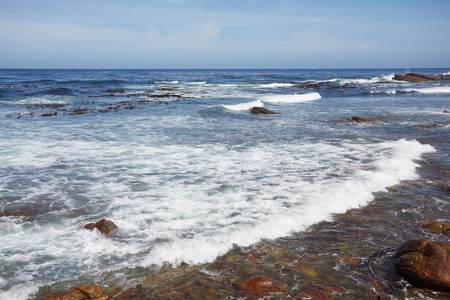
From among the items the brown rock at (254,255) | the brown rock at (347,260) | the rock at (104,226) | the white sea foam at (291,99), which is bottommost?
the brown rock at (254,255)

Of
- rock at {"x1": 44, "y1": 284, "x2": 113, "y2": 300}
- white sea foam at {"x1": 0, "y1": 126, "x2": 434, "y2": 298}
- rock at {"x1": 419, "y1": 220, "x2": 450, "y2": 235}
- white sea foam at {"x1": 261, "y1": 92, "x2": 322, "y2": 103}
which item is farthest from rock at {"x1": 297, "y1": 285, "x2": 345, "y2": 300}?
white sea foam at {"x1": 261, "y1": 92, "x2": 322, "y2": 103}

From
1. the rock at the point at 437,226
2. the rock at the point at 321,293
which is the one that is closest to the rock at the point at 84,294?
the rock at the point at 321,293

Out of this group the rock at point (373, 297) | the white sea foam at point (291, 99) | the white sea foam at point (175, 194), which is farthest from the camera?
the white sea foam at point (291, 99)

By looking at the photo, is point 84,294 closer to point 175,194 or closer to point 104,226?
point 104,226

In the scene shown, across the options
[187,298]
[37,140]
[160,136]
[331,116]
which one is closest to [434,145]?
[331,116]

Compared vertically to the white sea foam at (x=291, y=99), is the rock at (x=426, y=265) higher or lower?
lower

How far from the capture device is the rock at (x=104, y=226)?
552cm

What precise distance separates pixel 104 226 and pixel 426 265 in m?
4.82

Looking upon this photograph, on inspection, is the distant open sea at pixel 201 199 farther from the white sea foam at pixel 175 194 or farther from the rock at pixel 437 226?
the rock at pixel 437 226

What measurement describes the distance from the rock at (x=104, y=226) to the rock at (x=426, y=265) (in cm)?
448

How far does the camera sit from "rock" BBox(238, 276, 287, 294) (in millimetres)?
4113

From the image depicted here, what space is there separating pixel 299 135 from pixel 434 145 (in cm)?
510

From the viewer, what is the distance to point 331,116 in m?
20.9

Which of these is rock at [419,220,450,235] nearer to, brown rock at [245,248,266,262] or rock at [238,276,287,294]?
brown rock at [245,248,266,262]
